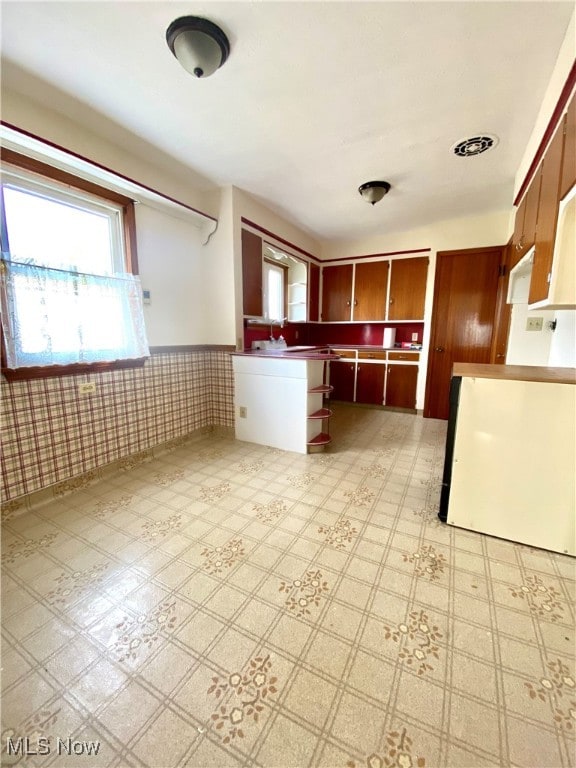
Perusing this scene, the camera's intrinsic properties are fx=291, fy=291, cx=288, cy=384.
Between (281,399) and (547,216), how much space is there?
2.15 meters

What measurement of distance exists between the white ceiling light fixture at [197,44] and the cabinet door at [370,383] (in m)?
3.44

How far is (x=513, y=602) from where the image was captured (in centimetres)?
122

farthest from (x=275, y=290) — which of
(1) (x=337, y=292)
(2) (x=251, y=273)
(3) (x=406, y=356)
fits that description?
(3) (x=406, y=356)

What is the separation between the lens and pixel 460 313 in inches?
143

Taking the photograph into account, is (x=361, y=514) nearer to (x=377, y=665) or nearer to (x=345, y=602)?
(x=345, y=602)

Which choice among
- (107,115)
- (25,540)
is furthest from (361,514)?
(107,115)

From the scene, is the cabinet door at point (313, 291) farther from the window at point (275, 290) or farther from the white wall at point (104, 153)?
the white wall at point (104, 153)

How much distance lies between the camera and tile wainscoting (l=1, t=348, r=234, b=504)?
178 centimetres

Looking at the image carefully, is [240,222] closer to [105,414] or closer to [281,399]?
[281,399]

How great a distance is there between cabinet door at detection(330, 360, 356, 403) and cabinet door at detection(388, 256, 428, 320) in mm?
919

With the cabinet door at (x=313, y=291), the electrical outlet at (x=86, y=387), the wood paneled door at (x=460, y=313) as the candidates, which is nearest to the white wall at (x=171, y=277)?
the electrical outlet at (x=86, y=387)

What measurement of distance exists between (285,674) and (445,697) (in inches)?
19.5

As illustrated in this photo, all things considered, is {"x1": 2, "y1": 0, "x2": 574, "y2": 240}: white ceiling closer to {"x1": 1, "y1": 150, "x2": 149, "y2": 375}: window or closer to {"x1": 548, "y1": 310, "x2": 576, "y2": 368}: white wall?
{"x1": 1, "y1": 150, "x2": 149, "y2": 375}: window

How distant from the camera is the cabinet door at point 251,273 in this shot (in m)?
2.99
